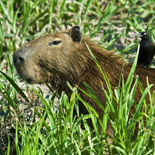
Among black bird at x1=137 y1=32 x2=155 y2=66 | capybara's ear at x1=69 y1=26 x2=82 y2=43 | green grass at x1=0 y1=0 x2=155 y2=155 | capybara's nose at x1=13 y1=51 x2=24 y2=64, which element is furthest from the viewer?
black bird at x1=137 y1=32 x2=155 y2=66

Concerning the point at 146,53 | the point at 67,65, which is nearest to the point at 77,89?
the point at 67,65

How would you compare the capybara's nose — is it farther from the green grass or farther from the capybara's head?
the green grass

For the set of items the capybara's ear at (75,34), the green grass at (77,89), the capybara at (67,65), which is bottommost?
the green grass at (77,89)

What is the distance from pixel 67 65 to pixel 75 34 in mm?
266

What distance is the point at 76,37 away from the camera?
3.71 m

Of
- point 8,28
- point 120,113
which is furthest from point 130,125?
point 8,28

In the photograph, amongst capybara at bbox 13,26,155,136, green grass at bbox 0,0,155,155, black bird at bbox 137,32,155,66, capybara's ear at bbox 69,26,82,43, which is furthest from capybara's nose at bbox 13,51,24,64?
Result: black bird at bbox 137,32,155,66

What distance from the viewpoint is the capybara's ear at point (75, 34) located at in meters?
3.68

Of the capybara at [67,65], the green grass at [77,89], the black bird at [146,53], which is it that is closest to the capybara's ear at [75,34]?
the capybara at [67,65]

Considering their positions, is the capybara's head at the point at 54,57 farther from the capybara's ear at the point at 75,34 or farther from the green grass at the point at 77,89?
the green grass at the point at 77,89

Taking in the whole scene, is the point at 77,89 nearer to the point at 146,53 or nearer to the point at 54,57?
the point at 54,57

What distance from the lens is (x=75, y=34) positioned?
3.69 m

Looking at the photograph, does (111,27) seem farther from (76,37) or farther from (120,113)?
(120,113)

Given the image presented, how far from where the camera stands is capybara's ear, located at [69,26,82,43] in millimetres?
3682
